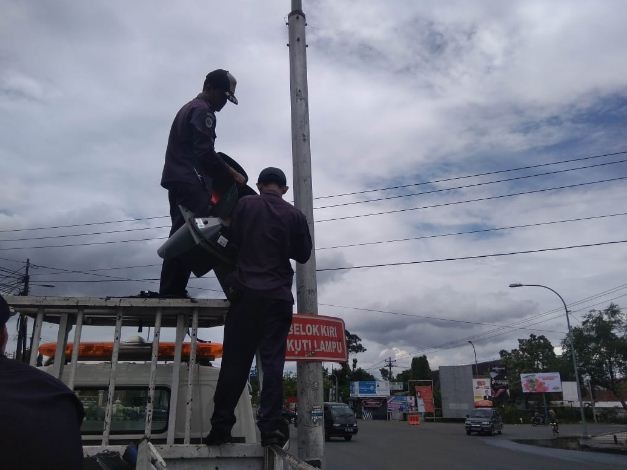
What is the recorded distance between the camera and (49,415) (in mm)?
1795

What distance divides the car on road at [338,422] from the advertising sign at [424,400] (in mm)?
37723

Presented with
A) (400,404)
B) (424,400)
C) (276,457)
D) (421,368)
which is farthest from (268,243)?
(421,368)

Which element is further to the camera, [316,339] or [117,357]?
[316,339]

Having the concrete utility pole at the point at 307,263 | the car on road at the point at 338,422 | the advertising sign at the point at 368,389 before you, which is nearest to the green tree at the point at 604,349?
the advertising sign at the point at 368,389

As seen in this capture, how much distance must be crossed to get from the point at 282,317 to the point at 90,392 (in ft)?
4.48

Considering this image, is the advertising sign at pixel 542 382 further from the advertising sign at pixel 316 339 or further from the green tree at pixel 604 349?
the advertising sign at pixel 316 339

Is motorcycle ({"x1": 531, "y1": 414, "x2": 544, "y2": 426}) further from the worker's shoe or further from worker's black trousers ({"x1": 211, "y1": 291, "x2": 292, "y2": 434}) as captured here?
the worker's shoe

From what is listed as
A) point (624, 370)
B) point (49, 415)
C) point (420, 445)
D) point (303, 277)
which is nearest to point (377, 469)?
point (420, 445)

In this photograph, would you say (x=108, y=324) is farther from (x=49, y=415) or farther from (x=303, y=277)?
(x=49, y=415)

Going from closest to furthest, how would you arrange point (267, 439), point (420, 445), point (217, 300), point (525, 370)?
1. point (267, 439)
2. point (217, 300)
3. point (420, 445)
4. point (525, 370)

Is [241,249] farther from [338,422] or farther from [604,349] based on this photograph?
[604,349]

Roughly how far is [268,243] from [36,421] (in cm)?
196

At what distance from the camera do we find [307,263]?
4457 millimetres

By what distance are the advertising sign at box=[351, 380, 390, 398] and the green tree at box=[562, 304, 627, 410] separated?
24.6 meters
